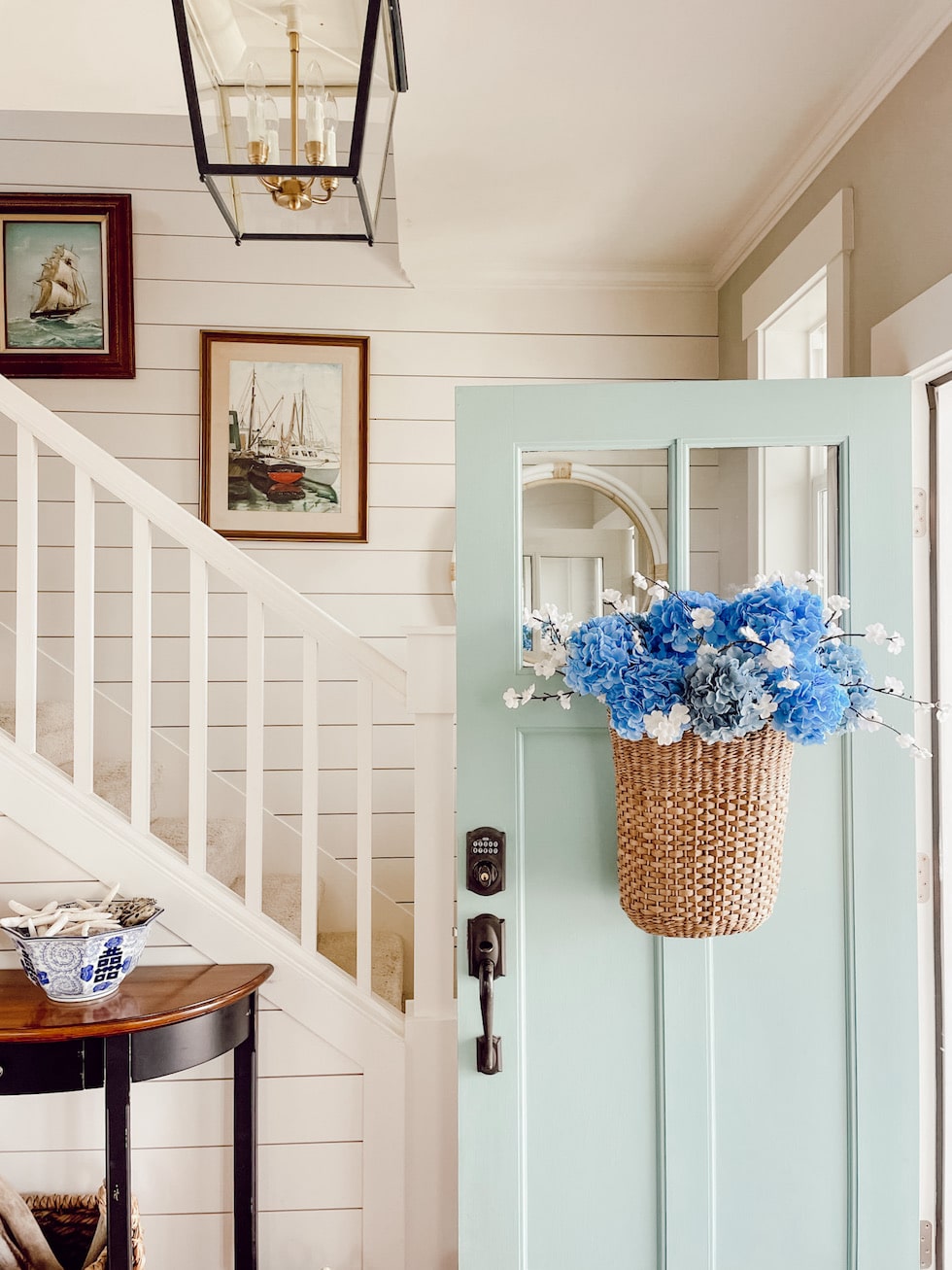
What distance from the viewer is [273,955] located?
187 centimetres

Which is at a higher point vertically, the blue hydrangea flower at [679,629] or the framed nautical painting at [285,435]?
the framed nautical painting at [285,435]

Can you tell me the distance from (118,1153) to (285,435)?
6.39 ft

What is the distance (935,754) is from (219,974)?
1443 mm

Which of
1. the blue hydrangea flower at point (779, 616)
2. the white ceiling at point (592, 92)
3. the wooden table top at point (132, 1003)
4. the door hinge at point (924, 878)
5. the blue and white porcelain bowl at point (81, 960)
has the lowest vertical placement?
the wooden table top at point (132, 1003)

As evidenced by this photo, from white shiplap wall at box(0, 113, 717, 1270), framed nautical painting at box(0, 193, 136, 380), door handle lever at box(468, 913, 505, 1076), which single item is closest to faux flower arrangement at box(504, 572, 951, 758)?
door handle lever at box(468, 913, 505, 1076)

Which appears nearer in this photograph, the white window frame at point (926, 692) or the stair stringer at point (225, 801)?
the white window frame at point (926, 692)

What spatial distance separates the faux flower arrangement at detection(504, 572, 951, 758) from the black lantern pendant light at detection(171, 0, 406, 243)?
73 cm

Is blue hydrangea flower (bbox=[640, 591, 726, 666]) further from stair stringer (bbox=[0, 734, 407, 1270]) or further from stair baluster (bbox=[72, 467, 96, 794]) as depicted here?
stair baluster (bbox=[72, 467, 96, 794])

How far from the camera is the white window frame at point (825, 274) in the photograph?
1911 millimetres

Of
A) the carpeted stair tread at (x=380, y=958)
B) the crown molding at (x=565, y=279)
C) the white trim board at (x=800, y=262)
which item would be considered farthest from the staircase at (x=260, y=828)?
the crown molding at (x=565, y=279)

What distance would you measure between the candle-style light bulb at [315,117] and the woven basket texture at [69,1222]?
1.86m

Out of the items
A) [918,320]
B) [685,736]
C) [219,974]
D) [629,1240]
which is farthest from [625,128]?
[629,1240]

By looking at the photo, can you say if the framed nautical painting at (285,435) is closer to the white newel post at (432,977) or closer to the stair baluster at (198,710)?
the stair baluster at (198,710)

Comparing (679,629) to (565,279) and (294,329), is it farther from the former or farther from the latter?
(294,329)
